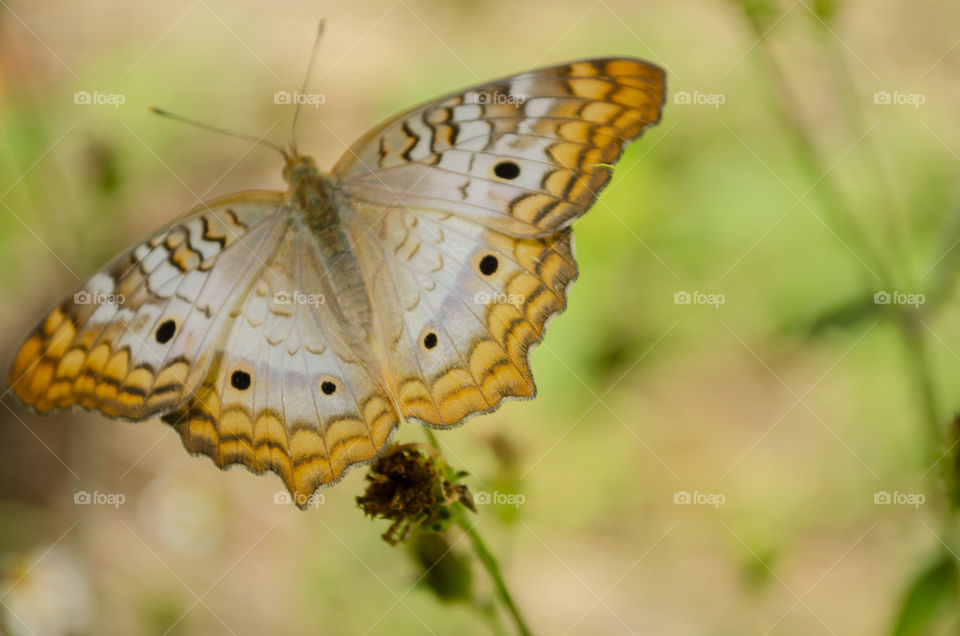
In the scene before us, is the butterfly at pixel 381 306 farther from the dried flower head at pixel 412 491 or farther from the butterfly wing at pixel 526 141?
the dried flower head at pixel 412 491

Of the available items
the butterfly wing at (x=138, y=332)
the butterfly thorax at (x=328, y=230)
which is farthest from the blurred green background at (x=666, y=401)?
the butterfly wing at (x=138, y=332)

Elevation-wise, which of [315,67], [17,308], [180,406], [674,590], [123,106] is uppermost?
[315,67]

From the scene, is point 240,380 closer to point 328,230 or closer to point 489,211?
point 328,230

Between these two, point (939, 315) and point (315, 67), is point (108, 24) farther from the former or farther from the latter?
point (939, 315)

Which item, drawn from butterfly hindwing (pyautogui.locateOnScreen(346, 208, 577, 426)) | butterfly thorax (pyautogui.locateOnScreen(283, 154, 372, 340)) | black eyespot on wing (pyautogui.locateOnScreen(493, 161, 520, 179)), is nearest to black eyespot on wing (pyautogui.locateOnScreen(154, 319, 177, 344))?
butterfly thorax (pyautogui.locateOnScreen(283, 154, 372, 340))

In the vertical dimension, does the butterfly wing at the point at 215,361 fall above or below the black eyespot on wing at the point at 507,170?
below

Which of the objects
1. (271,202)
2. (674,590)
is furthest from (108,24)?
(674,590)

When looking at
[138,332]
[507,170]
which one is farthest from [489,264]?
[138,332]

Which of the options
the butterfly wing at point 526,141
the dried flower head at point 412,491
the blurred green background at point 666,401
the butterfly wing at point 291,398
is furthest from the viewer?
the blurred green background at point 666,401
